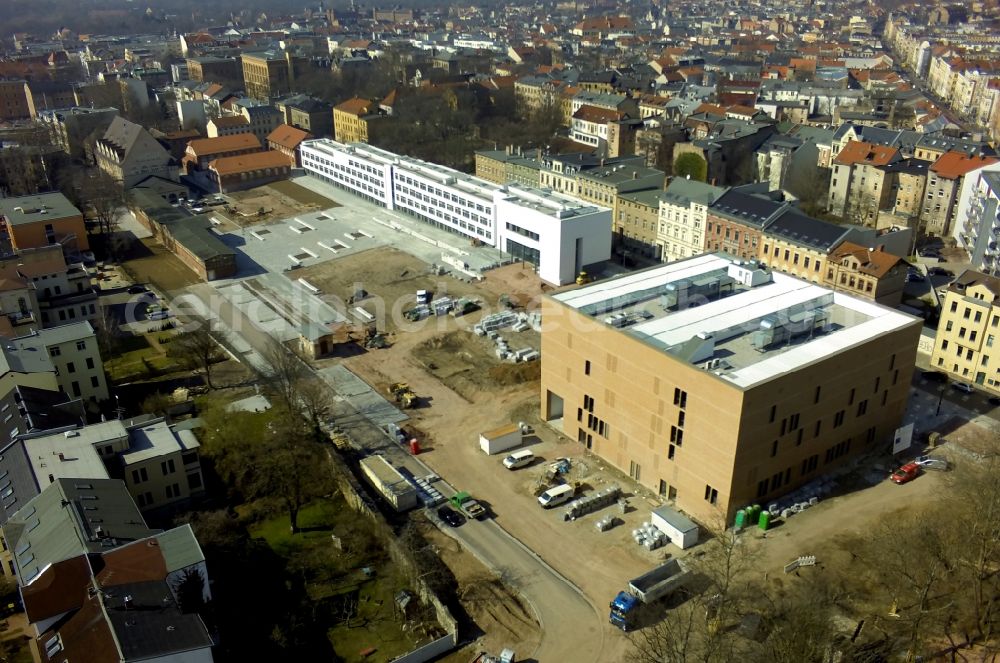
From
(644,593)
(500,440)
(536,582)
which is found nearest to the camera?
(644,593)

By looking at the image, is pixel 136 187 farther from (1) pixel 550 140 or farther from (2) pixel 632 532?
(2) pixel 632 532

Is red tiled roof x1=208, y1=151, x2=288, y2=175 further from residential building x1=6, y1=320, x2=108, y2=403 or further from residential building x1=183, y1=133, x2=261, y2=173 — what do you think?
residential building x1=6, y1=320, x2=108, y2=403

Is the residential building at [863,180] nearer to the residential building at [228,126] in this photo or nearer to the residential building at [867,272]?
the residential building at [867,272]

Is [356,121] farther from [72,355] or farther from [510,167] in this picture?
[72,355]

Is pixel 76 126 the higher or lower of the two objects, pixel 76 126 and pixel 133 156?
the higher

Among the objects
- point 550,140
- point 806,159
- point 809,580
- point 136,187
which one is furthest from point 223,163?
point 809,580

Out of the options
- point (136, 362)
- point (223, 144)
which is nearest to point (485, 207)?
point (136, 362)
